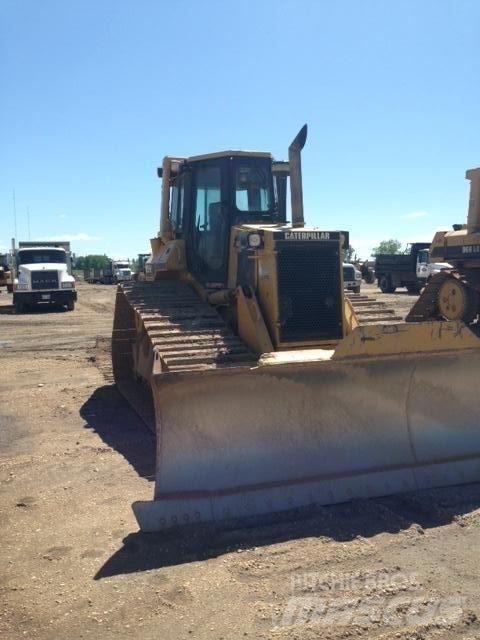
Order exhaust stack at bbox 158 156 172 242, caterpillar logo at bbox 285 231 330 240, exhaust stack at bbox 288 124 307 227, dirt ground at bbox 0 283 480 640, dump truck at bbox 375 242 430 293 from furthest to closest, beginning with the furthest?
1. dump truck at bbox 375 242 430 293
2. exhaust stack at bbox 158 156 172 242
3. exhaust stack at bbox 288 124 307 227
4. caterpillar logo at bbox 285 231 330 240
5. dirt ground at bbox 0 283 480 640

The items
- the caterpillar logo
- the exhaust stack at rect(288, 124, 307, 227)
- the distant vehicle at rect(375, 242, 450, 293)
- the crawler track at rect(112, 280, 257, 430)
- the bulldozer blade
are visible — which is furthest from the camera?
the distant vehicle at rect(375, 242, 450, 293)

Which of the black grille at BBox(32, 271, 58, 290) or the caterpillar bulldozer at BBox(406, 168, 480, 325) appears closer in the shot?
the caterpillar bulldozer at BBox(406, 168, 480, 325)

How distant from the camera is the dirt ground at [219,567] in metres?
3.16

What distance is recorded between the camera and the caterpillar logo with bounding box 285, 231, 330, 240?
5906 millimetres

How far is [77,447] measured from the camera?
609cm

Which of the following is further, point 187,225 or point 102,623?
point 187,225

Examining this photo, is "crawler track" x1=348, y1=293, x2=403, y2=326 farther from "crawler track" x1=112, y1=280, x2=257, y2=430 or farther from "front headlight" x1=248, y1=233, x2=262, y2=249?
"crawler track" x1=112, y1=280, x2=257, y2=430

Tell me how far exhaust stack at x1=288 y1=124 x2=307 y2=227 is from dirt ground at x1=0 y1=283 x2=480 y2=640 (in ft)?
8.70

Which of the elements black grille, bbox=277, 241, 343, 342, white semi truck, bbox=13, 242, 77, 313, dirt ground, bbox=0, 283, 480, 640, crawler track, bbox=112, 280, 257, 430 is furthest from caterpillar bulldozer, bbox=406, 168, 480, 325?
white semi truck, bbox=13, 242, 77, 313

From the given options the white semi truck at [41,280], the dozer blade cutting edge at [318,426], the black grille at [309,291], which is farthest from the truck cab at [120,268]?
the dozer blade cutting edge at [318,426]

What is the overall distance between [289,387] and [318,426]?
0.37 metres

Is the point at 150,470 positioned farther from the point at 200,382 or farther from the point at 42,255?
the point at 42,255

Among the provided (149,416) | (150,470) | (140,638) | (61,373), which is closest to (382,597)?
(140,638)

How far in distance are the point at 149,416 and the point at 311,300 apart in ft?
7.25
